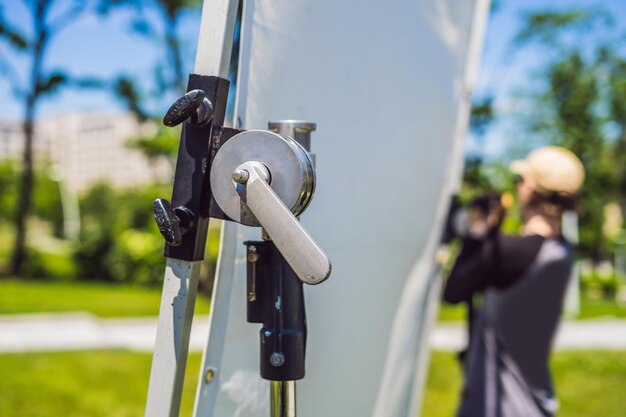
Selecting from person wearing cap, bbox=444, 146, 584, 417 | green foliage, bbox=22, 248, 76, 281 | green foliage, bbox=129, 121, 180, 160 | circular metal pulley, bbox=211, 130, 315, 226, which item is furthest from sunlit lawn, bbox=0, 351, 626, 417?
green foliage, bbox=22, 248, 76, 281

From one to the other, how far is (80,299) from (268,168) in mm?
10400

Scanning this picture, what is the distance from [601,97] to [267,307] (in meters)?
26.5

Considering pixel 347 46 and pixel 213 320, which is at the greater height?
pixel 347 46

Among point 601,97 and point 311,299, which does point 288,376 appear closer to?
point 311,299

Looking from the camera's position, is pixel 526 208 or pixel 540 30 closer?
pixel 526 208

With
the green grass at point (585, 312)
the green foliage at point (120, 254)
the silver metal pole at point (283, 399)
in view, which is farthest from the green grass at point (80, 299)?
the silver metal pole at point (283, 399)

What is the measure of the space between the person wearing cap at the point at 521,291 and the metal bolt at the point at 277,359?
52.3 inches

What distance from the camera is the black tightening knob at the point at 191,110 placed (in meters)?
0.80

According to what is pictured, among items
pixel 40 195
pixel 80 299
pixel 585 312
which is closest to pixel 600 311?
pixel 585 312

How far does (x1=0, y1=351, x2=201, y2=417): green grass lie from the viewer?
4457 millimetres

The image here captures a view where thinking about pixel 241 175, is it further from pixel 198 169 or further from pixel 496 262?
pixel 496 262

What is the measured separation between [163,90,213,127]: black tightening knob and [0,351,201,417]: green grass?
3.98 metres

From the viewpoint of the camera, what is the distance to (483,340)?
212cm

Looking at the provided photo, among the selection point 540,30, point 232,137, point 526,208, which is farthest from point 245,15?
point 540,30
